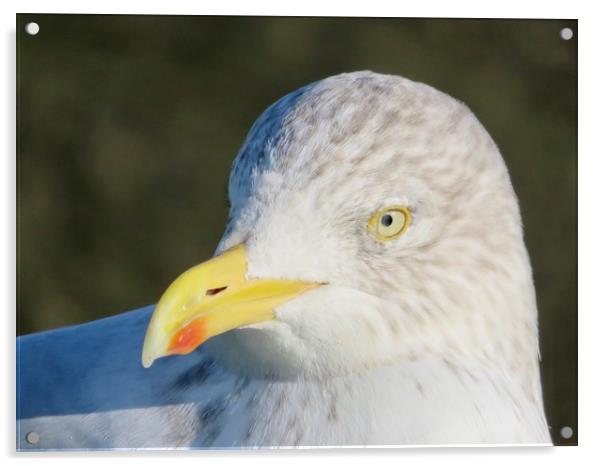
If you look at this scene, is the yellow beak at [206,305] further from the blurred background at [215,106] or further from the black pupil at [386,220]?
the blurred background at [215,106]

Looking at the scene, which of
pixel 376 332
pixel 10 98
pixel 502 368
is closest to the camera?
pixel 376 332

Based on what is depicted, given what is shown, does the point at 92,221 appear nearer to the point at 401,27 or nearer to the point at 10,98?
the point at 10,98

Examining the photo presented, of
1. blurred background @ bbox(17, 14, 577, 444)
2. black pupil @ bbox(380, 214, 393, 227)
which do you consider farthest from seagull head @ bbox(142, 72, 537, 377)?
blurred background @ bbox(17, 14, 577, 444)

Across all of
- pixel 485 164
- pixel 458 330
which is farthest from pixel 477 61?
pixel 458 330

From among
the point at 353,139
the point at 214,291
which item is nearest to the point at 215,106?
the point at 353,139

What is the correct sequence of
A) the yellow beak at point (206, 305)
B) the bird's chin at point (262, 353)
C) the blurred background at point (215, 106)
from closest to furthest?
the yellow beak at point (206, 305) < the bird's chin at point (262, 353) < the blurred background at point (215, 106)

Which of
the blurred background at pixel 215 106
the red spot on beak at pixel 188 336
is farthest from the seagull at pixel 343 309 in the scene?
the blurred background at pixel 215 106
